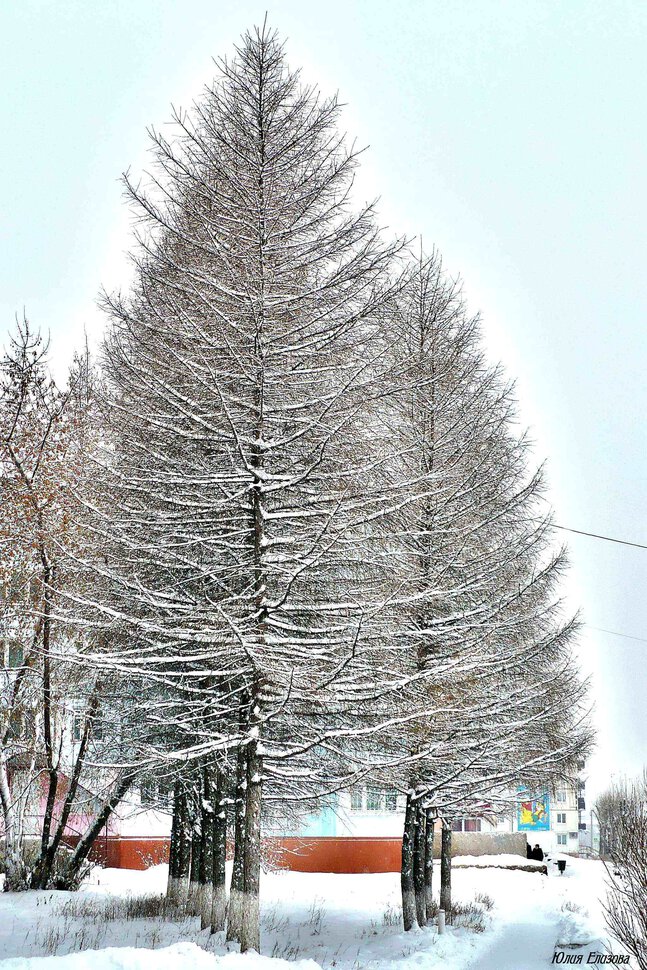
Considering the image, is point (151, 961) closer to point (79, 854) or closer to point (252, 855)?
point (252, 855)

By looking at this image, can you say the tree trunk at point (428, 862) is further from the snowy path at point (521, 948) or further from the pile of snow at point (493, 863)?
the pile of snow at point (493, 863)

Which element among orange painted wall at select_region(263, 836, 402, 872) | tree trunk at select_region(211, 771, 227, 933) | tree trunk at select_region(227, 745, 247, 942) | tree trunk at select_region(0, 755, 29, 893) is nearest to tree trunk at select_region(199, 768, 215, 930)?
tree trunk at select_region(211, 771, 227, 933)

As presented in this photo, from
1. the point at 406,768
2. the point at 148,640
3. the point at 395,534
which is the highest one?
the point at 395,534

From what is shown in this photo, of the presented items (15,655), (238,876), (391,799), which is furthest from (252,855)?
(15,655)

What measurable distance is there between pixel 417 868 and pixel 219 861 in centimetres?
472

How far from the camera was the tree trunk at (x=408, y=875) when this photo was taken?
17219 millimetres

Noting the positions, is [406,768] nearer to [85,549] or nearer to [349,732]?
[349,732]

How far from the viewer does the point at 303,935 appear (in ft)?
56.5

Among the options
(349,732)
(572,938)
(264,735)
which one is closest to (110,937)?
(264,735)

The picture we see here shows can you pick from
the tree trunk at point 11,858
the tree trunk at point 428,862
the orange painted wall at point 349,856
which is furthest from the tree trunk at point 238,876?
the orange painted wall at point 349,856

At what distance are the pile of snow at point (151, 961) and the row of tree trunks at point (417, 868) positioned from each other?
6.92m

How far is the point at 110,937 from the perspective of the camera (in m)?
14.5

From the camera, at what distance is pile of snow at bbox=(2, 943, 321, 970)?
8.53 m

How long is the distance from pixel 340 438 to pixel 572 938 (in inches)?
318
